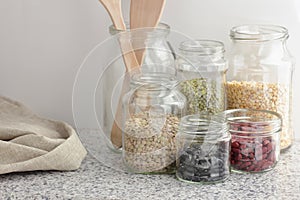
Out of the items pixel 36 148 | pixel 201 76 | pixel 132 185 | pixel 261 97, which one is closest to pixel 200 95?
pixel 201 76

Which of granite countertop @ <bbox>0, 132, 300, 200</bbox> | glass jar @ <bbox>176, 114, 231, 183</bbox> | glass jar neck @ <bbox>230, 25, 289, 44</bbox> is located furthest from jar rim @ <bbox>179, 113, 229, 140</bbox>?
glass jar neck @ <bbox>230, 25, 289, 44</bbox>

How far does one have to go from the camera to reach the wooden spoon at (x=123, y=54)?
1.54 metres

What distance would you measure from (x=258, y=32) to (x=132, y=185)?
48 cm

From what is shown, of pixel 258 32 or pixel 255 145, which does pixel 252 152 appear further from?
pixel 258 32

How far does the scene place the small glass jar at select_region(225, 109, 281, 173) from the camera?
1.49 m

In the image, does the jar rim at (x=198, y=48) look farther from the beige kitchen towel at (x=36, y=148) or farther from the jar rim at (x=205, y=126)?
the beige kitchen towel at (x=36, y=148)

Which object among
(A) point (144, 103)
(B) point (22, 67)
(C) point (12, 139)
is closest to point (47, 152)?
(C) point (12, 139)

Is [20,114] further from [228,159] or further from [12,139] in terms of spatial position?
[228,159]

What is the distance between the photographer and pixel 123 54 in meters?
1.55

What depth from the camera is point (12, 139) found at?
5.09ft

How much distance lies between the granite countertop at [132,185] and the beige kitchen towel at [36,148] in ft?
0.09

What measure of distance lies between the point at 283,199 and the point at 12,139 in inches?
23.7

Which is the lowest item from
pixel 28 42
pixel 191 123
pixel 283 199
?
pixel 283 199

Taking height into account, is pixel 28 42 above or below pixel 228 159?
above
